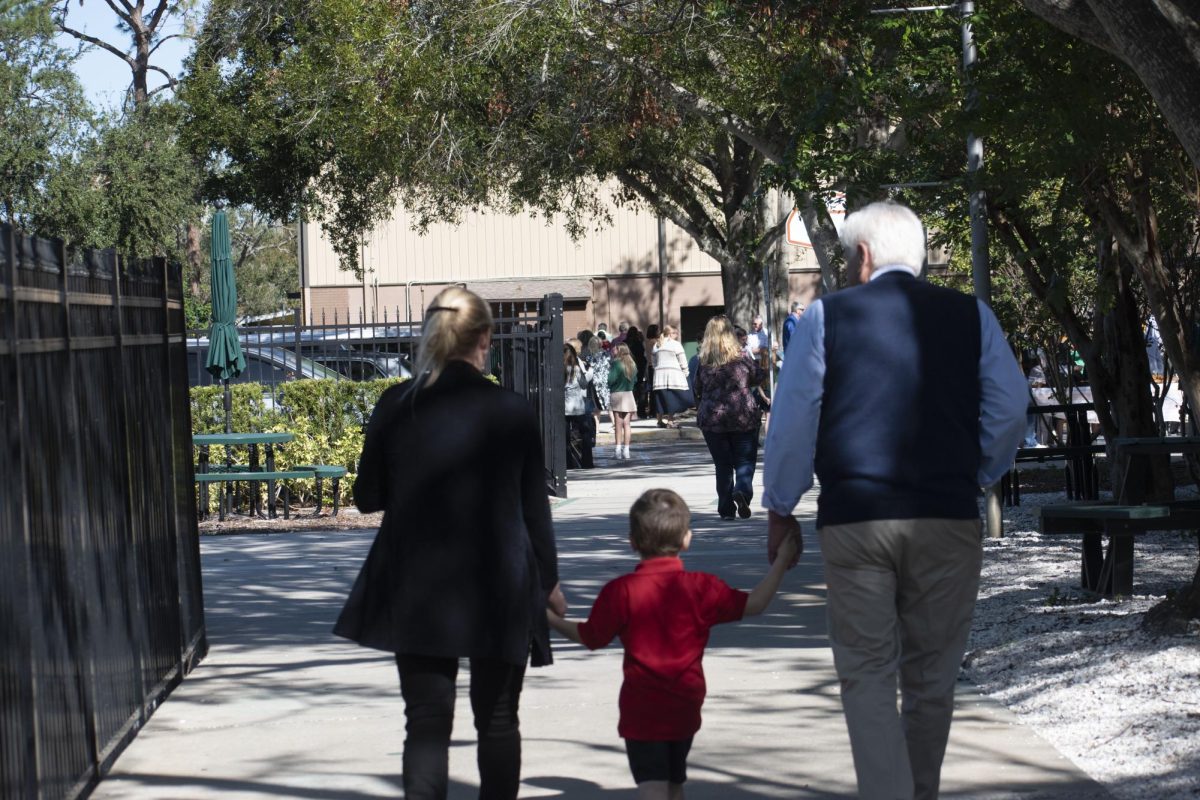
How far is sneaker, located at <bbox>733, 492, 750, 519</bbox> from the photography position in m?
13.8

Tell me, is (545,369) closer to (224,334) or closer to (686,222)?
(224,334)

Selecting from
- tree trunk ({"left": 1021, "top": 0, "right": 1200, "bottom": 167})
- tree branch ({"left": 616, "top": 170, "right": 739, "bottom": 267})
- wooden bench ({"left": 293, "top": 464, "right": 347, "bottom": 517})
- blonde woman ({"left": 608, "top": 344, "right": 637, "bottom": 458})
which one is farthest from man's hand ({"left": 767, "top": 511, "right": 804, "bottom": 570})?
tree branch ({"left": 616, "top": 170, "right": 739, "bottom": 267})

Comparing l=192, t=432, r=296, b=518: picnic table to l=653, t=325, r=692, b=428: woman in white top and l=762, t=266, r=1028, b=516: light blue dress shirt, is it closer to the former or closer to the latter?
l=653, t=325, r=692, b=428: woman in white top

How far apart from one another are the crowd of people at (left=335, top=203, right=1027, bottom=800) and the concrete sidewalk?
953mm

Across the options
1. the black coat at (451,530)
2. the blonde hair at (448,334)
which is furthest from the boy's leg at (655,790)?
the blonde hair at (448,334)

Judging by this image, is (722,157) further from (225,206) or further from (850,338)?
(850,338)

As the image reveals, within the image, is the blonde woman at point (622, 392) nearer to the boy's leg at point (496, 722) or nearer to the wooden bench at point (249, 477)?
the wooden bench at point (249, 477)

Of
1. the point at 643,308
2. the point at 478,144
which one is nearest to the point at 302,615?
the point at 478,144

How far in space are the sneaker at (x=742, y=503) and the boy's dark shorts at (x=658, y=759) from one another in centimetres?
936

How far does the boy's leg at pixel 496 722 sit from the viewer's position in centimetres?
452

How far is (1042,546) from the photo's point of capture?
37.1 ft

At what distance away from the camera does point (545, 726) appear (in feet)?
21.3

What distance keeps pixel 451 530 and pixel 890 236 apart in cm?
147

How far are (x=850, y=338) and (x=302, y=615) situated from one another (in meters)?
5.71
